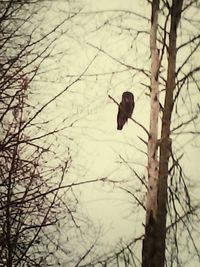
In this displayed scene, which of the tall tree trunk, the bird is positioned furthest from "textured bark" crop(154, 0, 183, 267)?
the bird

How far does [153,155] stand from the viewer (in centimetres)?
528

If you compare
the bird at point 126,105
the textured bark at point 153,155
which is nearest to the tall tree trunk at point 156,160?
the textured bark at point 153,155

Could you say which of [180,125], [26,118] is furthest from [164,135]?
[26,118]

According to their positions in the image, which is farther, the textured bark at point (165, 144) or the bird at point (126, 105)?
the bird at point (126, 105)

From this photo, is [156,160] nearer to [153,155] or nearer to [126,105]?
[153,155]

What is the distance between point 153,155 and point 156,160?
7 centimetres

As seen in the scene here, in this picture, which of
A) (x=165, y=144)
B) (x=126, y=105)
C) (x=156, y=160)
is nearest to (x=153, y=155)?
(x=156, y=160)

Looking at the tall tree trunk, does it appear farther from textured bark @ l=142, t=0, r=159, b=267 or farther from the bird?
the bird

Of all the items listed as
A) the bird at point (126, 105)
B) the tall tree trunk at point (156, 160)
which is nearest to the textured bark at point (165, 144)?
the tall tree trunk at point (156, 160)

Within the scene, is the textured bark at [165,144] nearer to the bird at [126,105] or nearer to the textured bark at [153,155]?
the textured bark at [153,155]

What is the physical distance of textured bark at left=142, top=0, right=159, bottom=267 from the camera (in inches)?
202

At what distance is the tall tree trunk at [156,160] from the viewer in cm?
511

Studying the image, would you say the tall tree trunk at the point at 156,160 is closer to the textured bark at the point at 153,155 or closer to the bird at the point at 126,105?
the textured bark at the point at 153,155

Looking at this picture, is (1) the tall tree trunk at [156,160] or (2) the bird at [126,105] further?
(2) the bird at [126,105]
